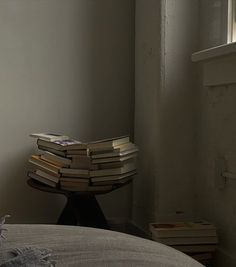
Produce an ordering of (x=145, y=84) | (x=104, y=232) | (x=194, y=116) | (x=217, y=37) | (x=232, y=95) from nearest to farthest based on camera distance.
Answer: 1. (x=104, y=232)
2. (x=232, y=95)
3. (x=217, y=37)
4. (x=194, y=116)
5. (x=145, y=84)

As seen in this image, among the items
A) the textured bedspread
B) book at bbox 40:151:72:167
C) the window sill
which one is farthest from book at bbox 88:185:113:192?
the textured bedspread

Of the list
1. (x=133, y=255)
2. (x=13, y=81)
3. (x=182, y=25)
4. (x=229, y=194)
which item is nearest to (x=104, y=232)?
(x=133, y=255)

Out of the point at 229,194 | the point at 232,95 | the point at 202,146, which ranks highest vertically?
the point at 232,95

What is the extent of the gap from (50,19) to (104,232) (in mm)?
1406

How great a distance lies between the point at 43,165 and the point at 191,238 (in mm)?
654

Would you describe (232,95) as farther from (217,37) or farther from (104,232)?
(104,232)

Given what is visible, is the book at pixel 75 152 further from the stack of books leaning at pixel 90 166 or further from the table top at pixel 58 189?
the table top at pixel 58 189

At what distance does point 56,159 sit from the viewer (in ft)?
6.73

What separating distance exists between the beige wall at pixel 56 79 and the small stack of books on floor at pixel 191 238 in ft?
2.29

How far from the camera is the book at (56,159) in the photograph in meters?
2.01

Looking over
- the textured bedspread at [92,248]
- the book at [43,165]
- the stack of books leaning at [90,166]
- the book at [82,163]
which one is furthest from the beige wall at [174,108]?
the textured bedspread at [92,248]

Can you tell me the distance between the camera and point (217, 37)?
1973mm

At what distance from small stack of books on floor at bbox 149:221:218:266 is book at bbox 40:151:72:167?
0.42 meters

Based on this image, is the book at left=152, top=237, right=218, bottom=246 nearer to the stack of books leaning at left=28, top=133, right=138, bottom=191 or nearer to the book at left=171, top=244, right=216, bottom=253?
the book at left=171, top=244, right=216, bottom=253
